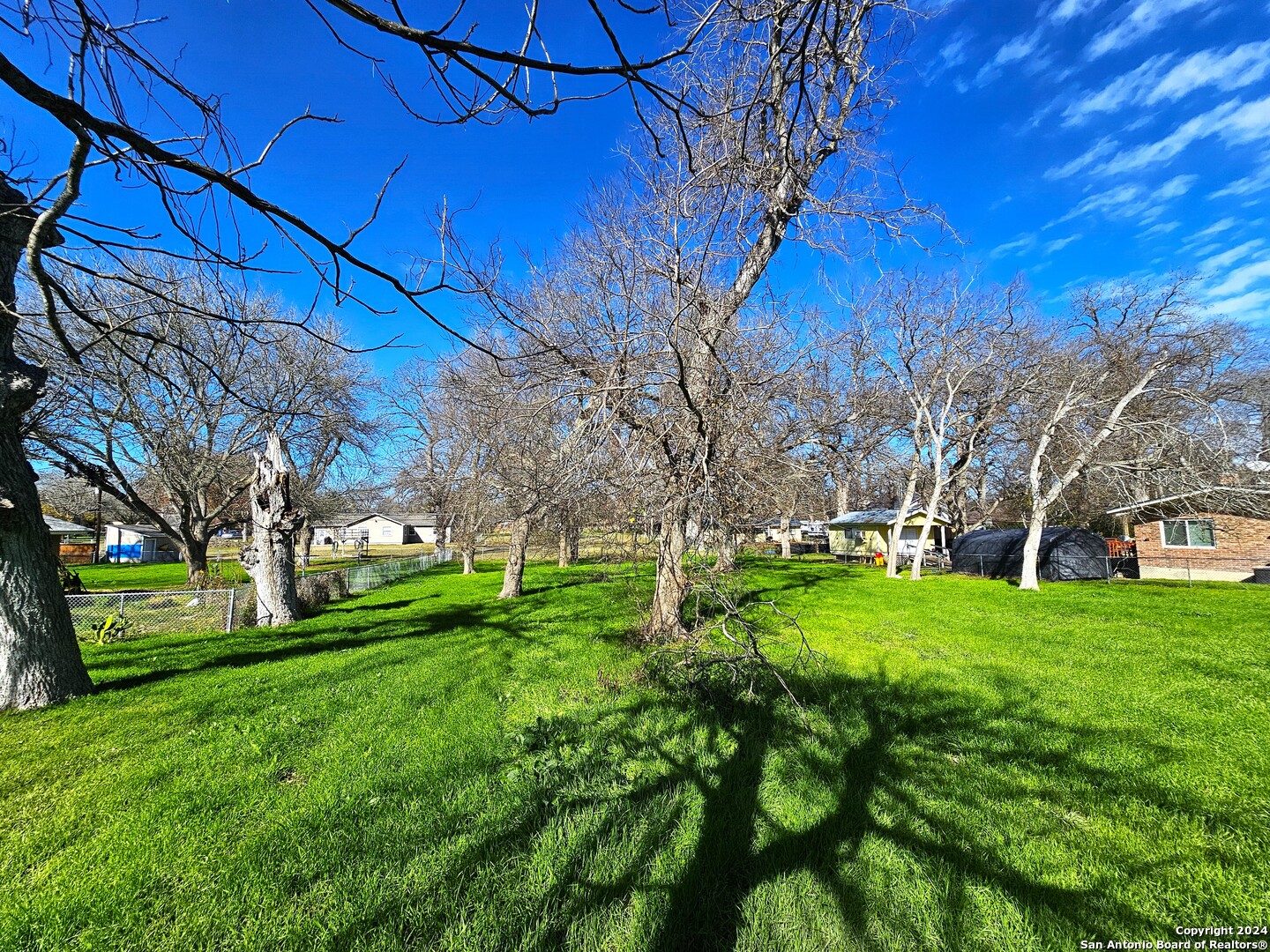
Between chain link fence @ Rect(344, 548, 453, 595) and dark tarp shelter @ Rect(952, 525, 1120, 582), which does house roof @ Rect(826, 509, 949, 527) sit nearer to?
dark tarp shelter @ Rect(952, 525, 1120, 582)

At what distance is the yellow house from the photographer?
32275 mm

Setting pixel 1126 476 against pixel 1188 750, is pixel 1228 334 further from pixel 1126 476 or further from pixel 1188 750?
pixel 1188 750

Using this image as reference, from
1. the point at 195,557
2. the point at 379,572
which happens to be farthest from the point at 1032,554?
the point at 195,557

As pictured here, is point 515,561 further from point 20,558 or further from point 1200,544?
point 1200,544

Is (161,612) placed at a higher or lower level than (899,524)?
lower

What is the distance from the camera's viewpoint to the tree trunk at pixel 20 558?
490 centimetres

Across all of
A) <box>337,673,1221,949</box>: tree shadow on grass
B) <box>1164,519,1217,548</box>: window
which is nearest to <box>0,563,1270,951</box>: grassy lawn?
<box>337,673,1221,949</box>: tree shadow on grass

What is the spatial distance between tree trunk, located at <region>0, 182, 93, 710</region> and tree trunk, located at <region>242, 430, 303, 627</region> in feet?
18.0

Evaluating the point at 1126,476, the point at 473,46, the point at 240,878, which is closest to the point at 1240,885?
the point at 473,46

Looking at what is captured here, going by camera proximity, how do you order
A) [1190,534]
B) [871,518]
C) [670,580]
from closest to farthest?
[670,580] → [1190,534] → [871,518]

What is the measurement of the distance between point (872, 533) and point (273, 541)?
115 ft

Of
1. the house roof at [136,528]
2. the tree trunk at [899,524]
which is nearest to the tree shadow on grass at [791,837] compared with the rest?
the tree trunk at [899,524]

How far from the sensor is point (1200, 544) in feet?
67.0

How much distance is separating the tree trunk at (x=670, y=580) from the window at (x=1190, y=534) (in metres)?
24.1
